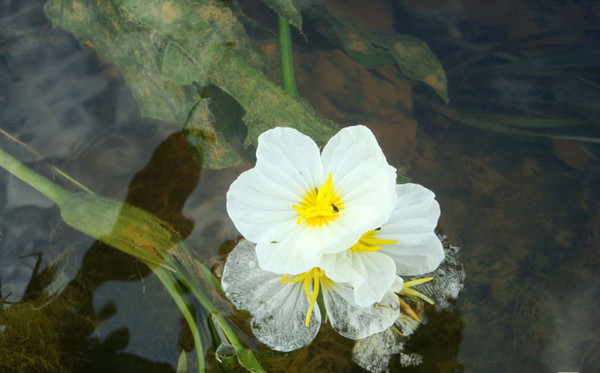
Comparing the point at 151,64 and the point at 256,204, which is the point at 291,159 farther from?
the point at 151,64

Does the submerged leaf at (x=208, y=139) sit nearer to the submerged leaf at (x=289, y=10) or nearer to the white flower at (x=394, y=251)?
the submerged leaf at (x=289, y=10)

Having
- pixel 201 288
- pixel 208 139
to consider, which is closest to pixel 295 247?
pixel 201 288

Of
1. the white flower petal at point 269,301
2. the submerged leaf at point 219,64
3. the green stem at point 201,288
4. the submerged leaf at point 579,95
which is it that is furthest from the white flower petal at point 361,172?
the submerged leaf at point 579,95

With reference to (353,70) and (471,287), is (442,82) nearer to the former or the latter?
(353,70)

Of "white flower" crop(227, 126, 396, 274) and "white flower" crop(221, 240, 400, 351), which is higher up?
"white flower" crop(227, 126, 396, 274)

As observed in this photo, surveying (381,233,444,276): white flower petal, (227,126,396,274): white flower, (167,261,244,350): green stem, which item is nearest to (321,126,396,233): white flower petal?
(227,126,396,274): white flower

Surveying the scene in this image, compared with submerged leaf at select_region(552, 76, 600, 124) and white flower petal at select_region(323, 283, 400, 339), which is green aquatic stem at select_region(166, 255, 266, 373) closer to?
white flower petal at select_region(323, 283, 400, 339)

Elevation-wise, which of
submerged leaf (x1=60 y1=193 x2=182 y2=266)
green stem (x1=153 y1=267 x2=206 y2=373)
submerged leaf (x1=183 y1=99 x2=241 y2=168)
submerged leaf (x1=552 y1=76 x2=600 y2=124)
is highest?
submerged leaf (x1=552 y1=76 x2=600 y2=124)
